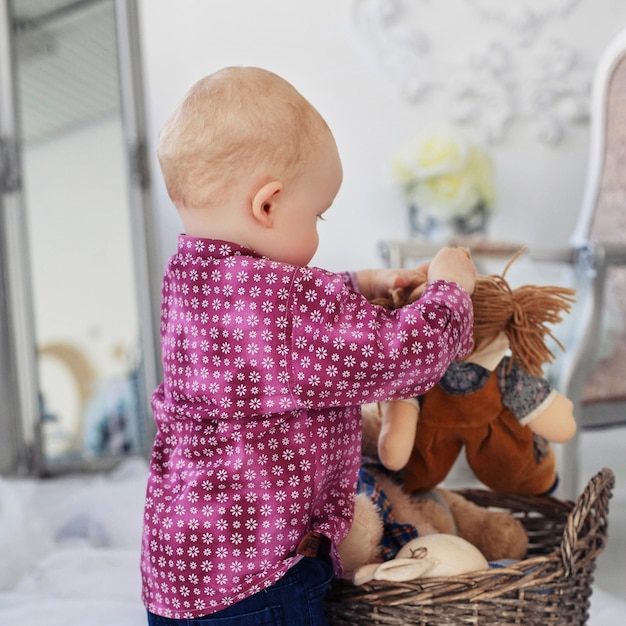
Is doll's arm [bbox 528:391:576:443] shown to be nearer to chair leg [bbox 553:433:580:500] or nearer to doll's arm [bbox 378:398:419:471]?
doll's arm [bbox 378:398:419:471]

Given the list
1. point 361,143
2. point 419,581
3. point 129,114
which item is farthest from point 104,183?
point 419,581

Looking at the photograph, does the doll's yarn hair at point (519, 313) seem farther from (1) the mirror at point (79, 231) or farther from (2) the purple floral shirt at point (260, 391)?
(1) the mirror at point (79, 231)

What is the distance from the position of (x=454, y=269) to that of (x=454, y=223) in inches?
55.1

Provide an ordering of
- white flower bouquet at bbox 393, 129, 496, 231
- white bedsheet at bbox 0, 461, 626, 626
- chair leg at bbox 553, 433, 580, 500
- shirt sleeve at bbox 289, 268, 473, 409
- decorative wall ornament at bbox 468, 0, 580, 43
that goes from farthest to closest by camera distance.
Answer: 1. decorative wall ornament at bbox 468, 0, 580, 43
2. white flower bouquet at bbox 393, 129, 496, 231
3. chair leg at bbox 553, 433, 580, 500
4. white bedsheet at bbox 0, 461, 626, 626
5. shirt sleeve at bbox 289, 268, 473, 409

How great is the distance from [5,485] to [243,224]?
121cm

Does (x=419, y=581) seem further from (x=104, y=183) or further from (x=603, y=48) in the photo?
(x=603, y=48)

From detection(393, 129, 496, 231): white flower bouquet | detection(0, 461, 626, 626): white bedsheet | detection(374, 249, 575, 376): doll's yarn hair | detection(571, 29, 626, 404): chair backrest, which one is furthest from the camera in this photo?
detection(393, 129, 496, 231): white flower bouquet

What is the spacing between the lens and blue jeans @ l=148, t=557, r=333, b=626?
26.4 inches

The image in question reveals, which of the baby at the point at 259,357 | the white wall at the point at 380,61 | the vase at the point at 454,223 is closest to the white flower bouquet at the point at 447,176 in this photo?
the vase at the point at 454,223

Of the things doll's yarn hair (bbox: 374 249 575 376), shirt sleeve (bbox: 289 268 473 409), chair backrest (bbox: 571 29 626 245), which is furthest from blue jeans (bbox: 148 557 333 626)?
chair backrest (bbox: 571 29 626 245)

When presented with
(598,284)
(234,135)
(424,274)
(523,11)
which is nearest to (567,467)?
(598,284)

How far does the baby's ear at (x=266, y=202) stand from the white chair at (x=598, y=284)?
0.86 metres

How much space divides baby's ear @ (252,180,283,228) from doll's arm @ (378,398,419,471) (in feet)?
0.82

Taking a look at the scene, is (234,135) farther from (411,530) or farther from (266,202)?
(411,530)
